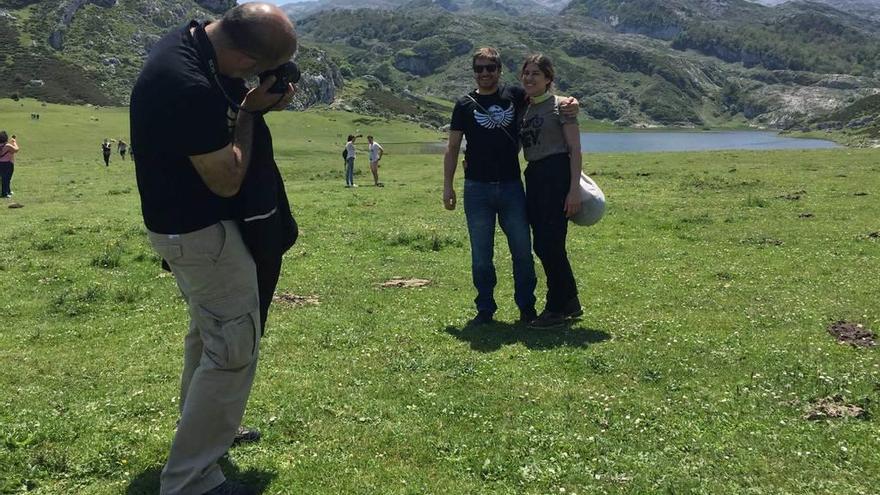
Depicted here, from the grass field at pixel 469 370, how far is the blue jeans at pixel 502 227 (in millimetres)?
833

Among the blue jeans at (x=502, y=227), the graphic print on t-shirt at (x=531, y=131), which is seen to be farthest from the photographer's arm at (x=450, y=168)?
the graphic print on t-shirt at (x=531, y=131)

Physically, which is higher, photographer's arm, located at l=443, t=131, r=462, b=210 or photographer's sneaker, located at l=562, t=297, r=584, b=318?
photographer's arm, located at l=443, t=131, r=462, b=210

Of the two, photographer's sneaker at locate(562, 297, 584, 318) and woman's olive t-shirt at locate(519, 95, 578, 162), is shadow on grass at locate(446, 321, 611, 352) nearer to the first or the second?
photographer's sneaker at locate(562, 297, 584, 318)

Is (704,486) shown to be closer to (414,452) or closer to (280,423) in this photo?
(414,452)

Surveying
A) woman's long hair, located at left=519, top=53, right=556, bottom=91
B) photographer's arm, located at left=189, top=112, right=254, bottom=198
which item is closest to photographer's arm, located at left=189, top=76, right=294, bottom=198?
photographer's arm, located at left=189, top=112, right=254, bottom=198

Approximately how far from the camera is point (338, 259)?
18.2m

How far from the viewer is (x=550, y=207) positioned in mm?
10578

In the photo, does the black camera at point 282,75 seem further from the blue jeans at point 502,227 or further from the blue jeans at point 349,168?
the blue jeans at point 349,168

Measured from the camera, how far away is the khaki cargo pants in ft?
17.0

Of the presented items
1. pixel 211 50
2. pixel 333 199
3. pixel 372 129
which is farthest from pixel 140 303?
pixel 372 129

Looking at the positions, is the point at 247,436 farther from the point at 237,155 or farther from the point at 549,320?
the point at 549,320

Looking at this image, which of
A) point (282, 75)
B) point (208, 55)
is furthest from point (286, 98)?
point (208, 55)

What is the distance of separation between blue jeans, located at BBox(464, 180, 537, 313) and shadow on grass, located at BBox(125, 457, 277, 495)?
5.68 meters

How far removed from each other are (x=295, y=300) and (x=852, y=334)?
32.9 feet
